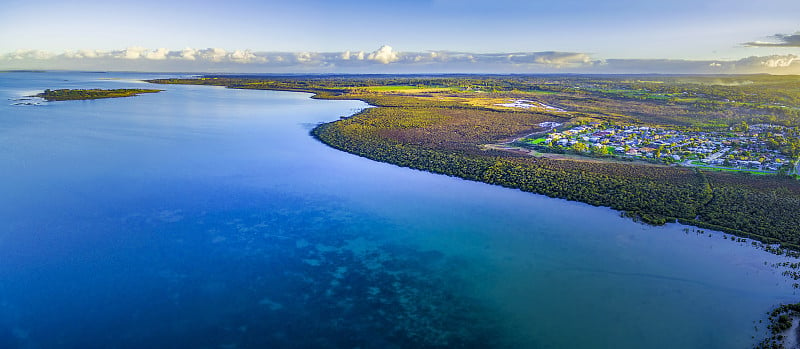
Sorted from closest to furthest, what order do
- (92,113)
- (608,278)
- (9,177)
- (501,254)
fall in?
1. (608,278)
2. (501,254)
3. (9,177)
4. (92,113)

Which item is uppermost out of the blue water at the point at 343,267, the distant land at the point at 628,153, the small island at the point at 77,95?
the small island at the point at 77,95

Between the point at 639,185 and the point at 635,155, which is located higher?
the point at 635,155

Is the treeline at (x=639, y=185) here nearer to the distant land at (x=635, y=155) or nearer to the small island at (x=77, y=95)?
the distant land at (x=635, y=155)

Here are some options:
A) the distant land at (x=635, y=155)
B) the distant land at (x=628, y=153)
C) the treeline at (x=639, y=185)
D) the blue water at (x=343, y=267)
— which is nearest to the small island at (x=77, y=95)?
the distant land at (x=628, y=153)

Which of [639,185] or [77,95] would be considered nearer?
[639,185]

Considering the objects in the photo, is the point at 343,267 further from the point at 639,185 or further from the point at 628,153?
the point at 628,153

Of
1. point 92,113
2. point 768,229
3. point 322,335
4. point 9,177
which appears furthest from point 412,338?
point 92,113

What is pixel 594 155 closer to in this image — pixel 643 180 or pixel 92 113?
pixel 643 180

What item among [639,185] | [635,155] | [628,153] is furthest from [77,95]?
[639,185]
